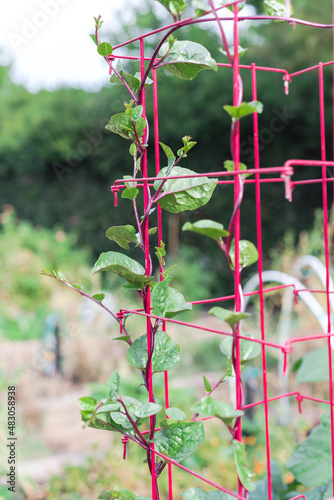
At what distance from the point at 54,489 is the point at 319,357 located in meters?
1.25

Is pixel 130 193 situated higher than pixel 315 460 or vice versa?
pixel 130 193

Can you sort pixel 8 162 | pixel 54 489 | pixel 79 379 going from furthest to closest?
1. pixel 8 162
2. pixel 79 379
3. pixel 54 489

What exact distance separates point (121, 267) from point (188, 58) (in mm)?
286

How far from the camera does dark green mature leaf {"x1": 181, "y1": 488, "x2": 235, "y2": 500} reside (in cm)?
58

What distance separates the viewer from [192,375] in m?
3.39

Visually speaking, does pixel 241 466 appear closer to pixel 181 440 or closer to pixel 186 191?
pixel 181 440

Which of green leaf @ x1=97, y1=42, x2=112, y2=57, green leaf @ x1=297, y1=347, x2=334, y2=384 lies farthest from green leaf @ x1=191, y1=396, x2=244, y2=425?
green leaf @ x1=297, y1=347, x2=334, y2=384

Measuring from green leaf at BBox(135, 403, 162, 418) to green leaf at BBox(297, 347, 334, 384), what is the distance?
2.32ft

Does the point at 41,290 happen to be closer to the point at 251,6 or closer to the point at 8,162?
the point at 8,162

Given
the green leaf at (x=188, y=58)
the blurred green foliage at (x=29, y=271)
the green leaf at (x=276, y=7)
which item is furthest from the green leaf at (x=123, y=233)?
the blurred green foliage at (x=29, y=271)

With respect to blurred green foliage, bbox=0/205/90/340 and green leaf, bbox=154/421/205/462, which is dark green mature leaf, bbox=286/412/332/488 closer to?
green leaf, bbox=154/421/205/462

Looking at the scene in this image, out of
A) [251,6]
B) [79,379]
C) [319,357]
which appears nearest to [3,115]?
[251,6]

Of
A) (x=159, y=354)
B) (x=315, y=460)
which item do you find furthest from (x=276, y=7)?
(x=315, y=460)

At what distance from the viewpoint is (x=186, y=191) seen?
0.67 metres
